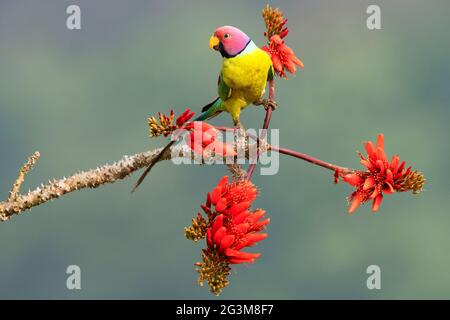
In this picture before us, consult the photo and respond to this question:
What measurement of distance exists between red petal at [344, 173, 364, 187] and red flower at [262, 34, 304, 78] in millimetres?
606

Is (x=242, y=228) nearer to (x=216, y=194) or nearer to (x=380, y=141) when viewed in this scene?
(x=216, y=194)

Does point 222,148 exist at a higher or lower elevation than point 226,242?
higher

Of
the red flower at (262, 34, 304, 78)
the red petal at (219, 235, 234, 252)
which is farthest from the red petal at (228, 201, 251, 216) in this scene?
the red flower at (262, 34, 304, 78)

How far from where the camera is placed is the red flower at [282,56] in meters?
3.26

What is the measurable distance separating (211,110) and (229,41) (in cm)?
39

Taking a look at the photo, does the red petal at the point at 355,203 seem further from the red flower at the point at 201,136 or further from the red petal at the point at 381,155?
the red flower at the point at 201,136

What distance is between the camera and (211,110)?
3365 millimetres

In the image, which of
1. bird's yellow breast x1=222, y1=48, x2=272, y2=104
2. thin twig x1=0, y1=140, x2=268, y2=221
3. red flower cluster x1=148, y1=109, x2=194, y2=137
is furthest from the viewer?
bird's yellow breast x1=222, y1=48, x2=272, y2=104

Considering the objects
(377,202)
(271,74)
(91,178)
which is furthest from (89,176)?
(377,202)

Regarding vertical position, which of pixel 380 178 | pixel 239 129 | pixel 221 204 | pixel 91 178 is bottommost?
pixel 221 204

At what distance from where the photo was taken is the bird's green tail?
131 inches

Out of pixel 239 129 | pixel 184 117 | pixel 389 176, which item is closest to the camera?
pixel 184 117

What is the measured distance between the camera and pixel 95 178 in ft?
10.7

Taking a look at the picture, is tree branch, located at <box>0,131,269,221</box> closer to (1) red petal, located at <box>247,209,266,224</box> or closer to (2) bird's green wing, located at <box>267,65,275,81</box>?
(1) red petal, located at <box>247,209,266,224</box>
